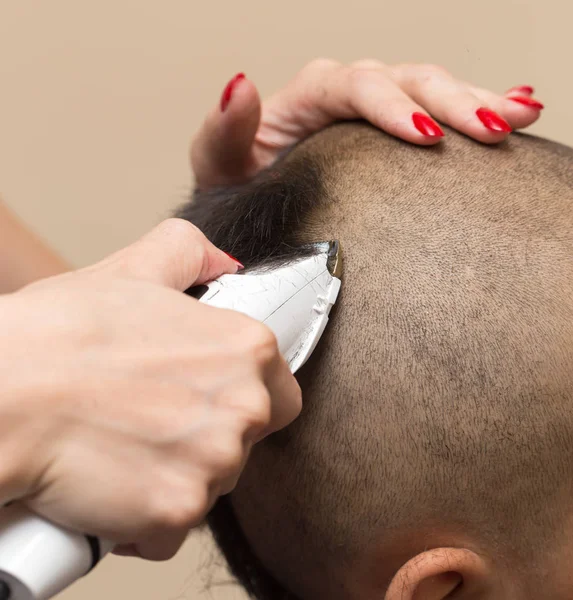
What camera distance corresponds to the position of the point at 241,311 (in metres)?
0.60

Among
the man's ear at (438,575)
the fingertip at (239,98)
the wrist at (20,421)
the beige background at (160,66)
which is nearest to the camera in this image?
the wrist at (20,421)

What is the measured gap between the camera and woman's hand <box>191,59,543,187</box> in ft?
2.57

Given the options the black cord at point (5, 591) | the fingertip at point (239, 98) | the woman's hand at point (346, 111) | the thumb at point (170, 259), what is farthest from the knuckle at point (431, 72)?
the black cord at point (5, 591)

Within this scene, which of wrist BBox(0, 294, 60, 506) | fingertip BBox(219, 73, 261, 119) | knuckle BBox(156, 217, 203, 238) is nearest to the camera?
wrist BBox(0, 294, 60, 506)

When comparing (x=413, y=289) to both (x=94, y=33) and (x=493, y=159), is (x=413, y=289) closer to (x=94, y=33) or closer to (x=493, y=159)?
(x=493, y=159)

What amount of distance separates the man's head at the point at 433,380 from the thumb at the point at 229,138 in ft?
0.90

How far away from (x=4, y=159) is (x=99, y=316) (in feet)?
4.26

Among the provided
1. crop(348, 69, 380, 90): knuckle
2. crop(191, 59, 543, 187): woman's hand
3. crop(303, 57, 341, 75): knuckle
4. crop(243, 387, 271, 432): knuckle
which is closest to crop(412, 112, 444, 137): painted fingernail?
crop(191, 59, 543, 187): woman's hand

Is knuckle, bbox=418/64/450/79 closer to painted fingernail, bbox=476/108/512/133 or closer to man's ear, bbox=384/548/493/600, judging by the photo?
painted fingernail, bbox=476/108/512/133

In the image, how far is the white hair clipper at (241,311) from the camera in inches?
17.8

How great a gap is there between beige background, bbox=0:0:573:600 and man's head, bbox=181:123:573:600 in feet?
2.34

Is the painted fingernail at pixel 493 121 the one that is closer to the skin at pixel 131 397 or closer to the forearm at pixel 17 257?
the skin at pixel 131 397

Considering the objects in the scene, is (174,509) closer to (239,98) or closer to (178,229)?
(178,229)

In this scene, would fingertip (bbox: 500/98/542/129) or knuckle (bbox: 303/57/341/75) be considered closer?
fingertip (bbox: 500/98/542/129)
